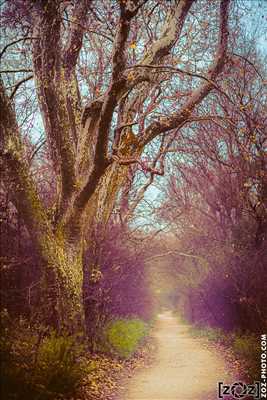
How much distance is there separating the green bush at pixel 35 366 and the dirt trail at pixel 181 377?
1491mm

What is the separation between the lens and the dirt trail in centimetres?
658

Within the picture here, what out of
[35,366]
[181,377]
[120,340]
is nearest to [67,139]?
[35,366]

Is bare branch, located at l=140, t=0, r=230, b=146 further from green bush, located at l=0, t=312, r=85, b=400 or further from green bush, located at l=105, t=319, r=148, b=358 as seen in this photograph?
green bush, located at l=105, t=319, r=148, b=358

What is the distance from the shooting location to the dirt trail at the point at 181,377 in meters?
6.58

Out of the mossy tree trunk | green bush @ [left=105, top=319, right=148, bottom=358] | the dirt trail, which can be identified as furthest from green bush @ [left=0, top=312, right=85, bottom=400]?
green bush @ [left=105, top=319, right=148, bottom=358]

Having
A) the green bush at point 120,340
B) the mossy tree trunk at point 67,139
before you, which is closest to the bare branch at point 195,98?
the mossy tree trunk at point 67,139

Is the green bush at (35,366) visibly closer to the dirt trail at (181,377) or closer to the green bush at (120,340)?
the dirt trail at (181,377)

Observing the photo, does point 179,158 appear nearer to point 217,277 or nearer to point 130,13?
point 217,277

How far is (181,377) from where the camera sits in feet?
25.7

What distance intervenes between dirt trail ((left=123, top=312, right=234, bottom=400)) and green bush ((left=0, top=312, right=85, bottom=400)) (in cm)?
149

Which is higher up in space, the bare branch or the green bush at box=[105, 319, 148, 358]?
the bare branch

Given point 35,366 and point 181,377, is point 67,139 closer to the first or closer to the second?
point 35,366

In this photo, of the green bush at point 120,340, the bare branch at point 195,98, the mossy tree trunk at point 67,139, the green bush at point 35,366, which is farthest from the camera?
the green bush at point 120,340

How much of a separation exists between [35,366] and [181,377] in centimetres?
403
